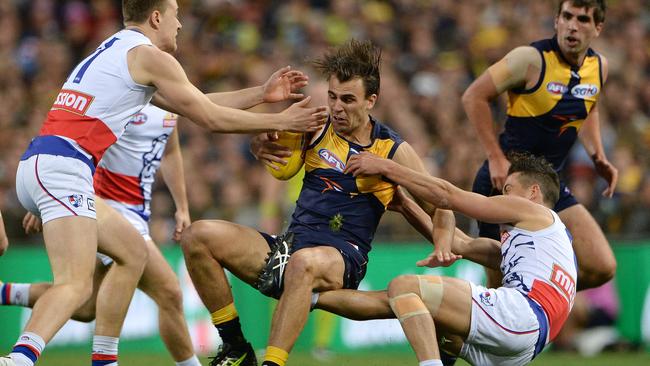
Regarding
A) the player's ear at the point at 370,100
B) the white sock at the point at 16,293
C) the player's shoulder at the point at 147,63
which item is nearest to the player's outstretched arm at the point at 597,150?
the player's ear at the point at 370,100

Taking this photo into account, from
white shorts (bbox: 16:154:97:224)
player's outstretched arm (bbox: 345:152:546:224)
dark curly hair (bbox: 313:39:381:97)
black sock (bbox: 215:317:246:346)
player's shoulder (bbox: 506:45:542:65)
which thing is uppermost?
player's shoulder (bbox: 506:45:542:65)

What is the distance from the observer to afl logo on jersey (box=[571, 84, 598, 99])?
8.71 m

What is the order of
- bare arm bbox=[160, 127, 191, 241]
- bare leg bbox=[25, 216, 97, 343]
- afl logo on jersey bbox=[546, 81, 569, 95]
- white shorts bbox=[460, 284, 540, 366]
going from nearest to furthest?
bare leg bbox=[25, 216, 97, 343] → white shorts bbox=[460, 284, 540, 366] → afl logo on jersey bbox=[546, 81, 569, 95] → bare arm bbox=[160, 127, 191, 241]

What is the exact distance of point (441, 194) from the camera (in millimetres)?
7043

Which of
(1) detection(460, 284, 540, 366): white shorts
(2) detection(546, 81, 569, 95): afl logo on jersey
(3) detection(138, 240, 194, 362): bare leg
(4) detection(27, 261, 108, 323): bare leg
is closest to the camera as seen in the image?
(1) detection(460, 284, 540, 366): white shorts

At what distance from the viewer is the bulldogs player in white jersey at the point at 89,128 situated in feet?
21.6

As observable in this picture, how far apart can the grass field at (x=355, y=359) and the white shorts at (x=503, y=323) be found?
3092 millimetres

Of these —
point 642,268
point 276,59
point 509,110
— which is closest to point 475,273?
point 642,268

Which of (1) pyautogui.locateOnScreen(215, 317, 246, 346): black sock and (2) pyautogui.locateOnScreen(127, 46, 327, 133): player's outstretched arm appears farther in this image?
(1) pyautogui.locateOnScreen(215, 317, 246, 346): black sock

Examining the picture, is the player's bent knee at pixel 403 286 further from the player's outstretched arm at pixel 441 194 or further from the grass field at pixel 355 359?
the grass field at pixel 355 359

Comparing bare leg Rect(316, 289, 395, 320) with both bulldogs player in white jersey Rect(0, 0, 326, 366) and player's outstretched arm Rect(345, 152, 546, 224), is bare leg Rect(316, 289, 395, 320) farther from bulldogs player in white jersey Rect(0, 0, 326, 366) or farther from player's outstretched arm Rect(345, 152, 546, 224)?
bulldogs player in white jersey Rect(0, 0, 326, 366)

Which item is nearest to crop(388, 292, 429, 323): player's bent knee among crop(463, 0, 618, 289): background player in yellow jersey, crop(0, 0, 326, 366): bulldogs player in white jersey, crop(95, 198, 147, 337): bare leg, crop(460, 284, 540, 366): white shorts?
crop(460, 284, 540, 366): white shorts

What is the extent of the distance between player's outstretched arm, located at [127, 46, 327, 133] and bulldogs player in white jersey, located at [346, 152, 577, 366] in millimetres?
477

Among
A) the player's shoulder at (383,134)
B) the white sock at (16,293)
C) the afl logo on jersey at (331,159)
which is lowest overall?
the white sock at (16,293)
